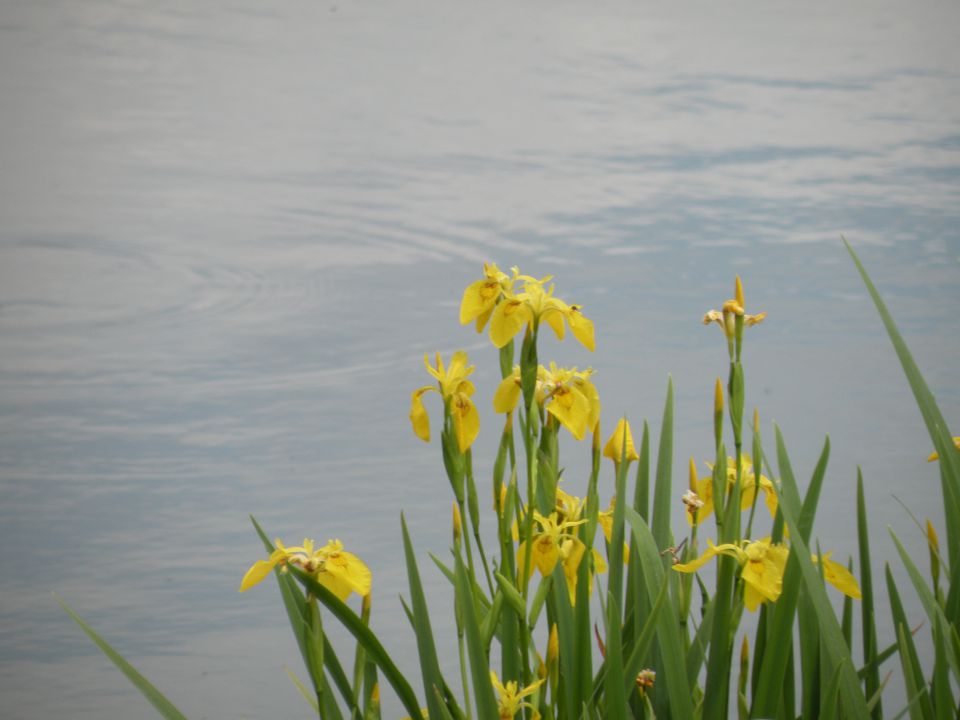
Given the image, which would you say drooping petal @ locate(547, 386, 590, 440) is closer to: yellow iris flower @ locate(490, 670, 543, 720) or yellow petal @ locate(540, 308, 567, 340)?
yellow petal @ locate(540, 308, 567, 340)

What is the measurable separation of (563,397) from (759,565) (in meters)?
0.18

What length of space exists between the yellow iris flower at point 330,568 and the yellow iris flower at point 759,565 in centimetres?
22

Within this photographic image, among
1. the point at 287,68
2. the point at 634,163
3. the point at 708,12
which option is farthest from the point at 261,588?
the point at 708,12

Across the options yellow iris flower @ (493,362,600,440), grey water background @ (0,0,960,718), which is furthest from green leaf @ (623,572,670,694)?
grey water background @ (0,0,960,718)

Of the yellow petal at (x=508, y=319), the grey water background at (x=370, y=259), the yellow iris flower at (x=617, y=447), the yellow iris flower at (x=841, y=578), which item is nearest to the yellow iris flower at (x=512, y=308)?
the yellow petal at (x=508, y=319)

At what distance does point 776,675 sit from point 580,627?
0.17 metres

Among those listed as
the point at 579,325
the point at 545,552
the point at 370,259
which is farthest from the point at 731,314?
the point at 370,259

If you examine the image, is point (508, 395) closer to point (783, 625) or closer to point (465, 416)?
point (465, 416)

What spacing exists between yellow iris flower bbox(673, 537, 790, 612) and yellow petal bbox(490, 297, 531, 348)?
0.64 ft

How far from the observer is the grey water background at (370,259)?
186 cm

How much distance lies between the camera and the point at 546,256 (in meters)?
2.85

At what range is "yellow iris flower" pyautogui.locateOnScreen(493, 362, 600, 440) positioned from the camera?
2.77ft

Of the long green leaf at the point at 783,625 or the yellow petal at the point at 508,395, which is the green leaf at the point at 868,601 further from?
the yellow petal at the point at 508,395

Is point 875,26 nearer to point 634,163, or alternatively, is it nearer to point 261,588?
point 634,163
